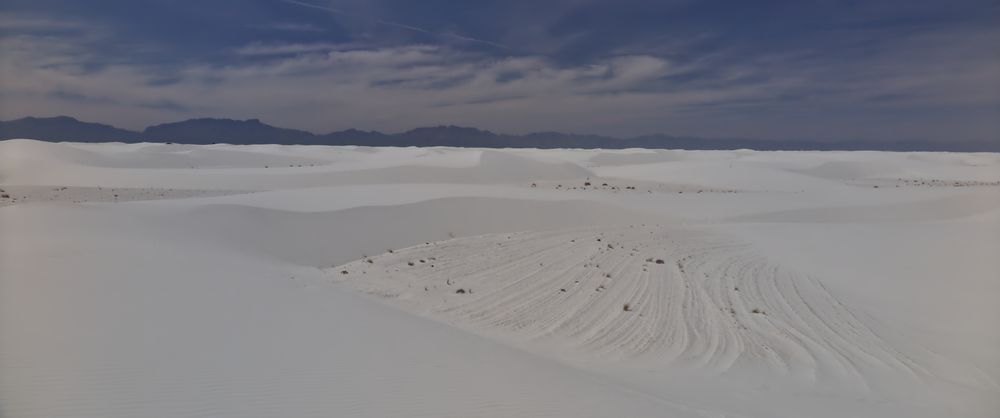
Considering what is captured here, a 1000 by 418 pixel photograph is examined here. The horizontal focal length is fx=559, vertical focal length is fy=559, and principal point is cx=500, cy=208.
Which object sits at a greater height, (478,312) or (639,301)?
(639,301)

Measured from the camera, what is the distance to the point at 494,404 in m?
5.59

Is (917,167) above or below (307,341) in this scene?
above

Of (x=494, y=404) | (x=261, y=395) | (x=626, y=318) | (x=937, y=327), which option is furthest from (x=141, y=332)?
(x=937, y=327)

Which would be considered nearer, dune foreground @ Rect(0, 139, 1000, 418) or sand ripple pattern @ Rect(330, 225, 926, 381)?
dune foreground @ Rect(0, 139, 1000, 418)

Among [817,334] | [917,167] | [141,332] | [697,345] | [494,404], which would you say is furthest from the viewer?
[917,167]

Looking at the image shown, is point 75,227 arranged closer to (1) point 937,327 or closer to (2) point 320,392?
(2) point 320,392

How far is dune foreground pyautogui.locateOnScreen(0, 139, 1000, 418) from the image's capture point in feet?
18.4

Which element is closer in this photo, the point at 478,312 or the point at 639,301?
the point at 478,312

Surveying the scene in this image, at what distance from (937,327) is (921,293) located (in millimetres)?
2358

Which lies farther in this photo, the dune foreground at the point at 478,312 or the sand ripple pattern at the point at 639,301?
the sand ripple pattern at the point at 639,301

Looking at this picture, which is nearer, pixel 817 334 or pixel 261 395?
pixel 261 395

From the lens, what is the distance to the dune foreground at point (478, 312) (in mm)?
5605

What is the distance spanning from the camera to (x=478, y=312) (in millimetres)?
10047

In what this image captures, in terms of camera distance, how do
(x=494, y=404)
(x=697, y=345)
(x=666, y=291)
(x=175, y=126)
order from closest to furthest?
(x=494, y=404)
(x=697, y=345)
(x=666, y=291)
(x=175, y=126)
